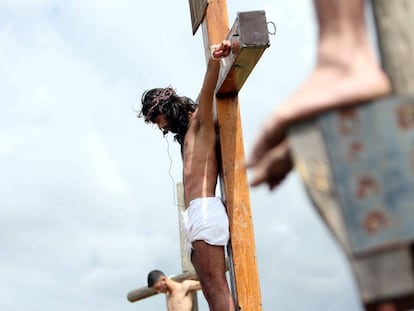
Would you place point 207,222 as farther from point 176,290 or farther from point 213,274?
point 176,290

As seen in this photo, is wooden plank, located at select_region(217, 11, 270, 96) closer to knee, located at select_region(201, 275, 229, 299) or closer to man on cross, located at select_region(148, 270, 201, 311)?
knee, located at select_region(201, 275, 229, 299)

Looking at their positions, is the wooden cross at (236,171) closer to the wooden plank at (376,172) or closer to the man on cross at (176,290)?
the wooden plank at (376,172)

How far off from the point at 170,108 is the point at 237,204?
2.32ft

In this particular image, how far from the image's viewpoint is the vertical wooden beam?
4.40m

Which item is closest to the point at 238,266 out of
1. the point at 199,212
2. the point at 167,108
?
the point at 199,212

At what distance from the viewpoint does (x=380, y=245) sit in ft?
3.02

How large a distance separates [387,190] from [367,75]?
0.15m

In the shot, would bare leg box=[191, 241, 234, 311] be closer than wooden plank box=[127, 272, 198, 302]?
Yes

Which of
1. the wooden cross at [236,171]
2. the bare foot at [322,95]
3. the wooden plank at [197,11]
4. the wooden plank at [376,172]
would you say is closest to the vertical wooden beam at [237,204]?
the wooden cross at [236,171]

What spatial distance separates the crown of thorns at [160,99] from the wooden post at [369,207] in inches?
153

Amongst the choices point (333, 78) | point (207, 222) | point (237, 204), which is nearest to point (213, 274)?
point (207, 222)

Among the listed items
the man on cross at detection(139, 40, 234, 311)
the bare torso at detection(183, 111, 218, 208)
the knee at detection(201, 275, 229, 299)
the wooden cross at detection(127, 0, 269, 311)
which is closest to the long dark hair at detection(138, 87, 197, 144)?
the man on cross at detection(139, 40, 234, 311)

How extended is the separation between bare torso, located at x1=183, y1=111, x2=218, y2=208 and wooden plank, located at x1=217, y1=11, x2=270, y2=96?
0.45 meters

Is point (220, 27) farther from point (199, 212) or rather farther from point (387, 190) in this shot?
point (387, 190)
